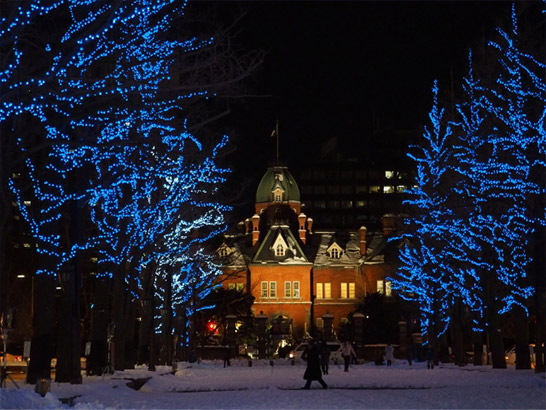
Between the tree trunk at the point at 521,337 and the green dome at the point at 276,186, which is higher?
the green dome at the point at 276,186

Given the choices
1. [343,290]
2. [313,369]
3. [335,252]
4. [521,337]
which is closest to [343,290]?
[343,290]

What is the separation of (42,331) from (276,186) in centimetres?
10740

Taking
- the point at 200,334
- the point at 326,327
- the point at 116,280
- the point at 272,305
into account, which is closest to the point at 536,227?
the point at 116,280

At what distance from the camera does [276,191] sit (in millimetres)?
131375

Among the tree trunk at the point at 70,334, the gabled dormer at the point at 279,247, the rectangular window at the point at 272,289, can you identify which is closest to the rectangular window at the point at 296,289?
the rectangular window at the point at 272,289

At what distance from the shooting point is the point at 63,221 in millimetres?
28953

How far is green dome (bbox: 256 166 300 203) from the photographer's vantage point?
13162 centimetres

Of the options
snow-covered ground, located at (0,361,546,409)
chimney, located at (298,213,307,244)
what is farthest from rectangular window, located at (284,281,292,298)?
snow-covered ground, located at (0,361,546,409)

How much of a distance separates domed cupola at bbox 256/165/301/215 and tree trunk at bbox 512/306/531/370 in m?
95.4

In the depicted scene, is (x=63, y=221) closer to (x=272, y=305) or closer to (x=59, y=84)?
(x=59, y=84)

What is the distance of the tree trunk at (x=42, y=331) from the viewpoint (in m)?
24.4

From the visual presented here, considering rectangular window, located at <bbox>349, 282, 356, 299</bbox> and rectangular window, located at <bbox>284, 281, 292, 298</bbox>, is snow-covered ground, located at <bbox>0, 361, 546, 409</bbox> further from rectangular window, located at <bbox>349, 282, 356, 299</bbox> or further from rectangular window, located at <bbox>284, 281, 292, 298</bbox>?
rectangular window, located at <bbox>349, 282, 356, 299</bbox>

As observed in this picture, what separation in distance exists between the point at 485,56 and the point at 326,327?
4274 centimetres

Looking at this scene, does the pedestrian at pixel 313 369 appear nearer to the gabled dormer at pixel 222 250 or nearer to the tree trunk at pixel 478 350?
the tree trunk at pixel 478 350
